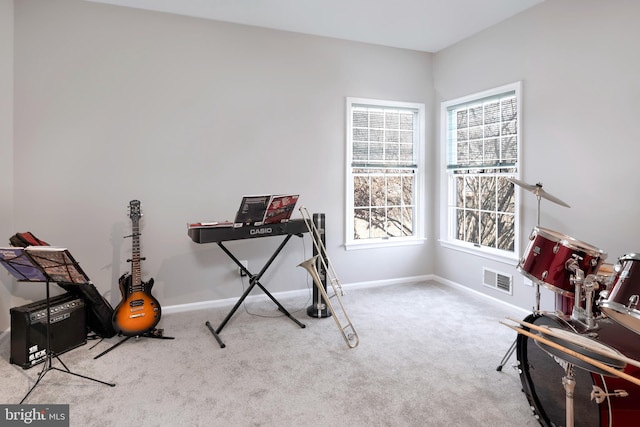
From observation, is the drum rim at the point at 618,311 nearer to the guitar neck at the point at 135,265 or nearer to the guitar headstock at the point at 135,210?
the guitar neck at the point at 135,265

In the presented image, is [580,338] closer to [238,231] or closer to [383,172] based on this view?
[238,231]

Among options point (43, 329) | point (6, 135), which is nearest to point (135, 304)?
point (43, 329)

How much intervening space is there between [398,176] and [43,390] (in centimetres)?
392

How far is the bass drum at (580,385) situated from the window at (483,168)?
6.33 ft

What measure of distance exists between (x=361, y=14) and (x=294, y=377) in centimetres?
330

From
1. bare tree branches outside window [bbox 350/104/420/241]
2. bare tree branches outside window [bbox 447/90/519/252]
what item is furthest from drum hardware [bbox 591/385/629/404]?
bare tree branches outside window [bbox 350/104/420/241]

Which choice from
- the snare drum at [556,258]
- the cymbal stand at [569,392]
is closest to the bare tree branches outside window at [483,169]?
the snare drum at [556,258]

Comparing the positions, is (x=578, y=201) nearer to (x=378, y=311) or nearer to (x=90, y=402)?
(x=378, y=311)

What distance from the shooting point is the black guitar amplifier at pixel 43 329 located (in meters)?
2.50

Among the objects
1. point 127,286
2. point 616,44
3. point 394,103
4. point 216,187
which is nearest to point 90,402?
point 127,286

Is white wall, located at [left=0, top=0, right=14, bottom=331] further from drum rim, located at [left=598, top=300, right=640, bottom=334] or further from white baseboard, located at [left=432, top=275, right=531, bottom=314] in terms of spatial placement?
white baseboard, located at [left=432, top=275, right=531, bottom=314]

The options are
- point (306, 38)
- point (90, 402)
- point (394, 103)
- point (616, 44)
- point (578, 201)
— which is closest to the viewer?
point (90, 402)

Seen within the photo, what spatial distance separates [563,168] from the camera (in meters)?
3.14

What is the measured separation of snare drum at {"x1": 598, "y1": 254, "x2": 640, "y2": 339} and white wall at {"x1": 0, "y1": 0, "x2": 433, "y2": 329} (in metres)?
2.83
